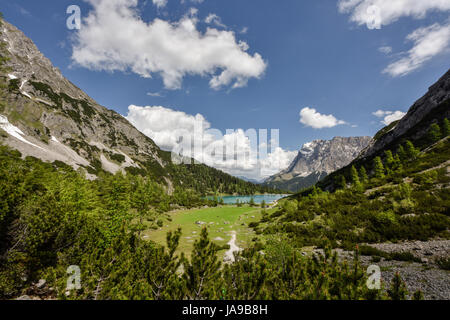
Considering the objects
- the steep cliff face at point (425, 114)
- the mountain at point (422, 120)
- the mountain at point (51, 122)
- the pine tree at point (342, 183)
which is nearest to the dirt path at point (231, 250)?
the pine tree at point (342, 183)

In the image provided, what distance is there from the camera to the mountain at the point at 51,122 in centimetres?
9625

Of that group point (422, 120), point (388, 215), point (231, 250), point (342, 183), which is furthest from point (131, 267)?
point (422, 120)

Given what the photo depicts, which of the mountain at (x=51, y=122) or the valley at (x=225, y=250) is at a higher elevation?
the mountain at (x=51, y=122)

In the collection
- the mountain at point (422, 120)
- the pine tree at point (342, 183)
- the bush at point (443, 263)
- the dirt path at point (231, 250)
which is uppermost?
the mountain at point (422, 120)

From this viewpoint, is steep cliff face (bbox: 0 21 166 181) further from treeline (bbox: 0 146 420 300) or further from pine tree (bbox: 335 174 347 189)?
pine tree (bbox: 335 174 347 189)

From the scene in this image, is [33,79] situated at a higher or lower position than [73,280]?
higher

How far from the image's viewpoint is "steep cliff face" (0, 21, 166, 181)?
324 ft

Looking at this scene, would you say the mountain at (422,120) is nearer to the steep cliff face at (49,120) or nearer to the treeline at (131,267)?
the treeline at (131,267)

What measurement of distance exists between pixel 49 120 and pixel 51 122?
164 centimetres
